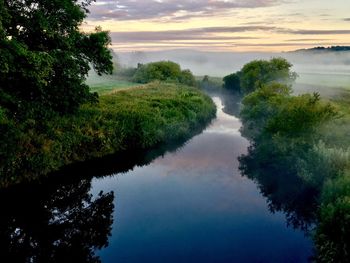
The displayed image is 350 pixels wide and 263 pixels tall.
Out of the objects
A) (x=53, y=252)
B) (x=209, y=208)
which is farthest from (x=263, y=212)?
(x=53, y=252)

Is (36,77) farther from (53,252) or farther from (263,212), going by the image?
(263,212)

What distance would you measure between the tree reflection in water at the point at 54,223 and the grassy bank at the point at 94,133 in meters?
1.92

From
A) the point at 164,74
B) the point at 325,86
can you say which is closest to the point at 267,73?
the point at 325,86

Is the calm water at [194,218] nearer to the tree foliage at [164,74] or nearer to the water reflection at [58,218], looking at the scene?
the water reflection at [58,218]

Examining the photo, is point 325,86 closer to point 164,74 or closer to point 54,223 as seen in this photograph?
point 164,74

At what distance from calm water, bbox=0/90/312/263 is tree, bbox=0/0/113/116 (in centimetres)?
598

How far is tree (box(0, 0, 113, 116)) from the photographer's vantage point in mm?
21516

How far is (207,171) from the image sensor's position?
107 ft

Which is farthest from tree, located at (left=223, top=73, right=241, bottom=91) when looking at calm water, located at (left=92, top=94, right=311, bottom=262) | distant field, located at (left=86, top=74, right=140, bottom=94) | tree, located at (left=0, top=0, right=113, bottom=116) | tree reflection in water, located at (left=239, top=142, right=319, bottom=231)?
tree, located at (left=0, top=0, right=113, bottom=116)

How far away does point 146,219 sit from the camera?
23.0 m

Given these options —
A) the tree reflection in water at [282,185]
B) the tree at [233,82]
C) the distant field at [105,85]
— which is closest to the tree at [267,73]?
the tree at [233,82]

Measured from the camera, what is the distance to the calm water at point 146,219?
19094 millimetres

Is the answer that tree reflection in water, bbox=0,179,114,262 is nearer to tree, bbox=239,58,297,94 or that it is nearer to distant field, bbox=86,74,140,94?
distant field, bbox=86,74,140,94

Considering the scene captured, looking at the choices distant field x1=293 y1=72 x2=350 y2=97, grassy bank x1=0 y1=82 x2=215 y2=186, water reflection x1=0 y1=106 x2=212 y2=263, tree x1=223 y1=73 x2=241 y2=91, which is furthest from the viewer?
tree x1=223 y1=73 x2=241 y2=91
